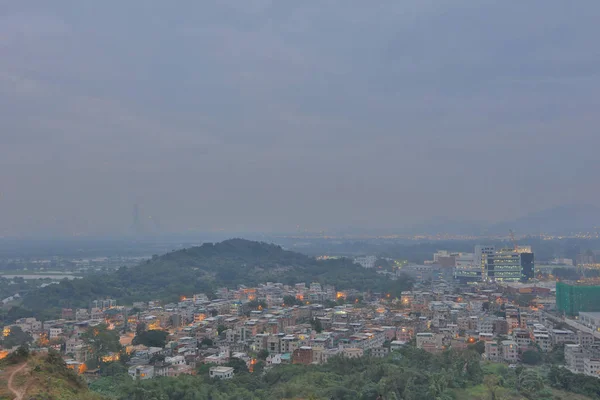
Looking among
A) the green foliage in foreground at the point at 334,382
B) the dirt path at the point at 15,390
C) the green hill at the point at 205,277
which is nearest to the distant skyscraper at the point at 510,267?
the green hill at the point at 205,277

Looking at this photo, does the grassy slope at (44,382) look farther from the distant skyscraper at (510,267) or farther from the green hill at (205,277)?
the distant skyscraper at (510,267)

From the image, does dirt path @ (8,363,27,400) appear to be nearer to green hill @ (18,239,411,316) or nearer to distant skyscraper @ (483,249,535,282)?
green hill @ (18,239,411,316)

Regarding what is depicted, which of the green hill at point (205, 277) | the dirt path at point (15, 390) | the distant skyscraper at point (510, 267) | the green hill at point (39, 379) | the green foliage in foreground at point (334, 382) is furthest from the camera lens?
the distant skyscraper at point (510, 267)

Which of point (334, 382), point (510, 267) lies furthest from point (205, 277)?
point (334, 382)

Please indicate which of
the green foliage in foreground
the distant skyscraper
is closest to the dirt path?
the green foliage in foreground

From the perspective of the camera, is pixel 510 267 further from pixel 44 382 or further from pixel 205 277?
pixel 44 382

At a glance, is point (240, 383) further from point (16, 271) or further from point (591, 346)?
point (16, 271)

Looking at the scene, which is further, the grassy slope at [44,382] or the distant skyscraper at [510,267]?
the distant skyscraper at [510,267]
